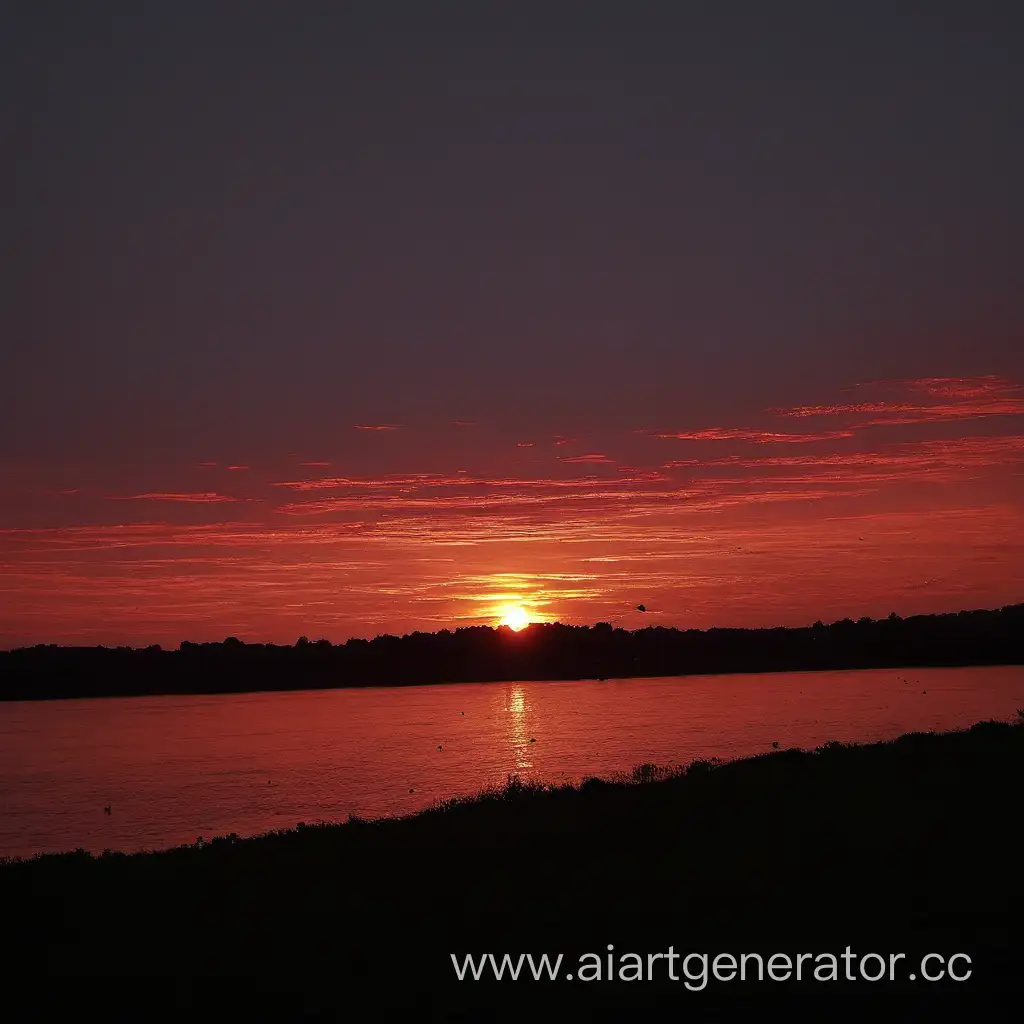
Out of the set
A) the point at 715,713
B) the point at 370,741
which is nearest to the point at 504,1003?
the point at 370,741

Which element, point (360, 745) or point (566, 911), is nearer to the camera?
point (566, 911)

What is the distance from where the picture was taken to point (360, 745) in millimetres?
91062

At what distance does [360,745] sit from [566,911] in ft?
259

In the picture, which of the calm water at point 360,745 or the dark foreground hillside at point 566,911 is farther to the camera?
the calm water at point 360,745

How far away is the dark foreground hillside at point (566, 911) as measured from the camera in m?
11.7

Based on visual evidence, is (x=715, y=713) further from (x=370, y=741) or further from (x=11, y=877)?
(x=11, y=877)

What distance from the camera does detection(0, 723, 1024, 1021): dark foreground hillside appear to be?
38.4ft

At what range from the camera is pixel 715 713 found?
109 meters

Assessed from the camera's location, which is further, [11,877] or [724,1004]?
[11,877]

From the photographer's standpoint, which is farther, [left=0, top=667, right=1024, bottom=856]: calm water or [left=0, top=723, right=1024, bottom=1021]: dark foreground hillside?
[left=0, top=667, right=1024, bottom=856]: calm water

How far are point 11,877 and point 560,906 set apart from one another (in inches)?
634

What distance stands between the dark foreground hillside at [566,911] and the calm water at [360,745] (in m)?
25.5

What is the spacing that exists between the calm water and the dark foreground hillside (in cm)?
2549

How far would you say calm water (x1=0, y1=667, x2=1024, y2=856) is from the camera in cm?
5366
